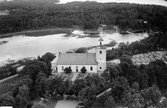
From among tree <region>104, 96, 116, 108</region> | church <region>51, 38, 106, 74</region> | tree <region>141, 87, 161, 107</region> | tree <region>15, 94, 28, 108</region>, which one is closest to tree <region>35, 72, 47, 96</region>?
tree <region>15, 94, 28, 108</region>

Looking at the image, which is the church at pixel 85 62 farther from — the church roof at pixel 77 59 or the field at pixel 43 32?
the field at pixel 43 32

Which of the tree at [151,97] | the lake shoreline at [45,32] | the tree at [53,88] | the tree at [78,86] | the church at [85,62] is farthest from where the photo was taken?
the lake shoreline at [45,32]

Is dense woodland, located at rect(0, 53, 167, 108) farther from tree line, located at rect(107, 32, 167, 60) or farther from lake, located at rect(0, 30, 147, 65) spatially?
lake, located at rect(0, 30, 147, 65)

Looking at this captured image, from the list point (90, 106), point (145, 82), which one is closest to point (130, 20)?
point (145, 82)

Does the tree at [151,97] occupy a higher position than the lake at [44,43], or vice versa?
the lake at [44,43]

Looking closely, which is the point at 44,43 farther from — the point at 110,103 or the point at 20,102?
the point at 110,103

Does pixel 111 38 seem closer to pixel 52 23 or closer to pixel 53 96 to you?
pixel 52 23

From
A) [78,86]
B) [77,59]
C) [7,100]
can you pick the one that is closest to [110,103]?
[78,86]

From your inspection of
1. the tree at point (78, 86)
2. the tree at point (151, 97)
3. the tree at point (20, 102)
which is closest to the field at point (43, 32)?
the tree at point (78, 86)
